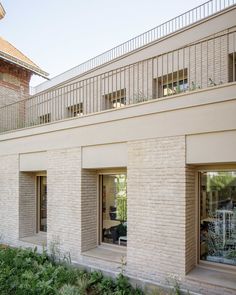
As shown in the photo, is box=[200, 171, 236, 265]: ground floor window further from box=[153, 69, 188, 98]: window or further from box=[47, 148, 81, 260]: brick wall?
box=[153, 69, 188, 98]: window

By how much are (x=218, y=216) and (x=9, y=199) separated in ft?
24.8

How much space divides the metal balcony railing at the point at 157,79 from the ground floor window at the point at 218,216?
2.19m

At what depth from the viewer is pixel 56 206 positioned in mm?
8938

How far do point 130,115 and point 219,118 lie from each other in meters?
2.23

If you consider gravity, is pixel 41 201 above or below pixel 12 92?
below

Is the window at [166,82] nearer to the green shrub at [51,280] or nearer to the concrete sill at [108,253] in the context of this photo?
the concrete sill at [108,253]

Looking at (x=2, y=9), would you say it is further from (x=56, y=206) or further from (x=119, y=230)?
(x=119, y=230)

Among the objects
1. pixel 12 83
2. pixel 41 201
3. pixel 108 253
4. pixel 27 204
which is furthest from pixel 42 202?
pixel 12 83

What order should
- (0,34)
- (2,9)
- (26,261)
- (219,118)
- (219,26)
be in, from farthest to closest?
(0,34) < (2,9) < (219,26) < (26,261) < (219,118)

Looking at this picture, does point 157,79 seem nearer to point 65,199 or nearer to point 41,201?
point 65,199

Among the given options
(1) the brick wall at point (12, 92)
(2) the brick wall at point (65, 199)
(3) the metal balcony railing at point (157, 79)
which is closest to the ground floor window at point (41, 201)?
(2) the brick wall at point (65, 199)

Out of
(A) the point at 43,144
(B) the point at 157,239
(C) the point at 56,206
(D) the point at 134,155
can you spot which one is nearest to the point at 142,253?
(B) the point at 157,239

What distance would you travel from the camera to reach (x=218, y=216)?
6.83 meters

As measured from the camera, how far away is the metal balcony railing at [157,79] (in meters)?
8.17
